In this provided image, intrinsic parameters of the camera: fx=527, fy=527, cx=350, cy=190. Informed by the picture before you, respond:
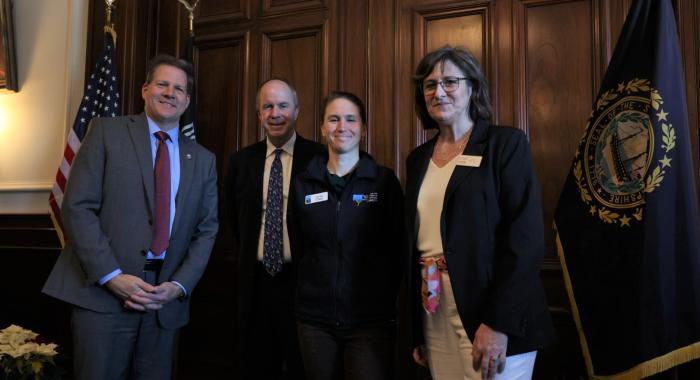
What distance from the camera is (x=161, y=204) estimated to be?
2.22 meters

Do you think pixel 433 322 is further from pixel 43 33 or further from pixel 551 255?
pixel 43 33

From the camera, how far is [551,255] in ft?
8.63

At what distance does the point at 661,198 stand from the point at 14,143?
3.86 meters

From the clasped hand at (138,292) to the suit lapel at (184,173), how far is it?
0.25m

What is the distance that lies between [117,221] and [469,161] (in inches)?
55.6

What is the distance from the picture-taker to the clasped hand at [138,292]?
2053 mm

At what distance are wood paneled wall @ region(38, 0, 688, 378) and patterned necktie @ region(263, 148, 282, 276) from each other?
69cm

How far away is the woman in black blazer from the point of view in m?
1.55

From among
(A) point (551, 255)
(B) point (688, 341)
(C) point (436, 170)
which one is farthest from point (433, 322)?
(A) point (551, 255)

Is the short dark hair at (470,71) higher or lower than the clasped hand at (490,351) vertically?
higher

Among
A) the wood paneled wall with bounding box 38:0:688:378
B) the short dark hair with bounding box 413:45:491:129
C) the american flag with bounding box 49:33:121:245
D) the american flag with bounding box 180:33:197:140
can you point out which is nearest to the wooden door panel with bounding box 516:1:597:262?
the wood paneled wall with bounding box 38:0:688:378

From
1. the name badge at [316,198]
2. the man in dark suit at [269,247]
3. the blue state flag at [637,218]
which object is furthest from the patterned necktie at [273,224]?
the blue state flag at [637,218]

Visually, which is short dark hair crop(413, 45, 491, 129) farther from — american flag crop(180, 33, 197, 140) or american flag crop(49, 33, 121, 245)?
american flag crop(49, 33, 121, 245)

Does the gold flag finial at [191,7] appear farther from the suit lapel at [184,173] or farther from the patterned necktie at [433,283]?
the patterned necktie at [433,283]
